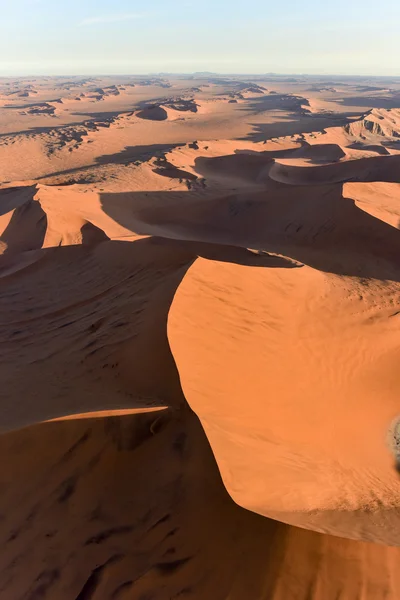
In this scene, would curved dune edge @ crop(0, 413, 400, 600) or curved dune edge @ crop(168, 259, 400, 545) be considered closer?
curved dune edge @ crop(0, 413, 400, 600)

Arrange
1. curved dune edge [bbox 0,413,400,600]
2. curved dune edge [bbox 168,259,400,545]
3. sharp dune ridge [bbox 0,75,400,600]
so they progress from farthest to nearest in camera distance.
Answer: curved dune edge [bbox 168,259,400,545] → sharp dune ridge [bbox 0,75,400,600] → curved dune edge [bbox 0,413,400,600]

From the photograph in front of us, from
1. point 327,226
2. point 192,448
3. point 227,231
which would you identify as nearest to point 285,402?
point 192,448

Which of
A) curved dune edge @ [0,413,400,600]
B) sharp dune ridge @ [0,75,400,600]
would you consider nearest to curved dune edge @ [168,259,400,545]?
sharp dune ridge @ [0,75,400,600]

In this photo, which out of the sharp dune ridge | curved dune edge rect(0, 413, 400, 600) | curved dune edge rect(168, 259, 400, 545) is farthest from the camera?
curved dune edge rect(168, 259, 400, 545)

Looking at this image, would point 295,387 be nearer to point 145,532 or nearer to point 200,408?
point 200,408

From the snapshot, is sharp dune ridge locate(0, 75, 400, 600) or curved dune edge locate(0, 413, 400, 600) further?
sharp dune ridge locate(0, 75, 400, 600)

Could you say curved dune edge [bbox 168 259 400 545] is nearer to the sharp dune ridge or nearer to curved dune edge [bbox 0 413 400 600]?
the sharp dune ridge

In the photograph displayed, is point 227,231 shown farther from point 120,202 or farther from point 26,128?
point 26,128

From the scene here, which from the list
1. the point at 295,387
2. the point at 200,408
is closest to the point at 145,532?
the point at 200,408

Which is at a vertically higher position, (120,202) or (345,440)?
(120,202)
